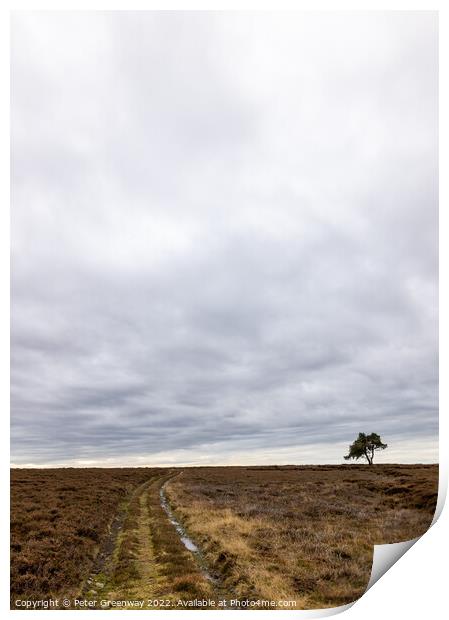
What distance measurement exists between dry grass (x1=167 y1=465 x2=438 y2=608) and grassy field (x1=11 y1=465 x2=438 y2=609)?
0.05m

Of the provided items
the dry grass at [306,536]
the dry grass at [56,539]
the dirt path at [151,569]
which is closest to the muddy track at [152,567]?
the dirt path at [151,569]

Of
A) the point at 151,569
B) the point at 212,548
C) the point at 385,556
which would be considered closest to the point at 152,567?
the point at 151,569

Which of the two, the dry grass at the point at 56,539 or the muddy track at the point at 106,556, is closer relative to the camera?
the dry grass at the point at 56,539

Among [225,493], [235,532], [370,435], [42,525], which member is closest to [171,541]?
[235,532]

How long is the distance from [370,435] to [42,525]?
1980cm

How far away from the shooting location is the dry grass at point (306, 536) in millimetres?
13516

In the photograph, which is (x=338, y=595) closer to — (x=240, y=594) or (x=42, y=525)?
(x=240, y=594)

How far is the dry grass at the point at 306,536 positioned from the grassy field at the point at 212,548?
5 centimetres

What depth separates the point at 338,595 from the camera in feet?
42.3

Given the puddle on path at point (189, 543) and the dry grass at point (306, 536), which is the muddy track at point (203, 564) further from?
the dry grass at point (306, 536)

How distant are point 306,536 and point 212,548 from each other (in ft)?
15.4

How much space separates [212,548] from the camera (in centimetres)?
1806

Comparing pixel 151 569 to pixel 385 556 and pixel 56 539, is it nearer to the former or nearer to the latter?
pixel 56 539
